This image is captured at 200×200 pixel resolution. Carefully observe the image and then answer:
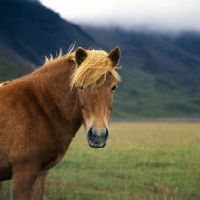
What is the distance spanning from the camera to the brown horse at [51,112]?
5020 millimetres

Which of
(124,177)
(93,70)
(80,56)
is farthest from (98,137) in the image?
(124,177)

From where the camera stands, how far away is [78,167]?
45.8 ft

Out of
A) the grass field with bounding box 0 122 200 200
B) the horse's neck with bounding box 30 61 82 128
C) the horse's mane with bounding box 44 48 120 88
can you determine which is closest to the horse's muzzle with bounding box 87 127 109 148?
the horse's mane with bounding box 44 48 120 88

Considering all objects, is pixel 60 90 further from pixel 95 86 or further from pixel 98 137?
pixel 98 137

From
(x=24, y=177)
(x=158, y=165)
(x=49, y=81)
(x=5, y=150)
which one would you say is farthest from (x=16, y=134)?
(x=158, y=165)

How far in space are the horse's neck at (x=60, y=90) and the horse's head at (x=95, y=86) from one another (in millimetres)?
349

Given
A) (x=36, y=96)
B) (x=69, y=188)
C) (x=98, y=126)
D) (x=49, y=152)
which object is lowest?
(x=69, y=188)

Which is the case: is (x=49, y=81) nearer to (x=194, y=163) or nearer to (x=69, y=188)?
(x=69, y=188)

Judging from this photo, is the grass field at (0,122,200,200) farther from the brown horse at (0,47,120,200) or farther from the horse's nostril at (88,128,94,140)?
the horse's nostril at (88,128,94,140)

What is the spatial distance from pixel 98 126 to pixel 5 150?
1.46 m

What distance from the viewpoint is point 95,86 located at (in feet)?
16.4

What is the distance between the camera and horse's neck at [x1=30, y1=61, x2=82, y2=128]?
5.56 metres

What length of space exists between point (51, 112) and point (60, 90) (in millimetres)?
387

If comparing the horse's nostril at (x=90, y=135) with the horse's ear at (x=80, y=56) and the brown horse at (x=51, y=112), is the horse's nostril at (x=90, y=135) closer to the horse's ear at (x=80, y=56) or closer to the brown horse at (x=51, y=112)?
the brown horse at (x=51, y=112)
